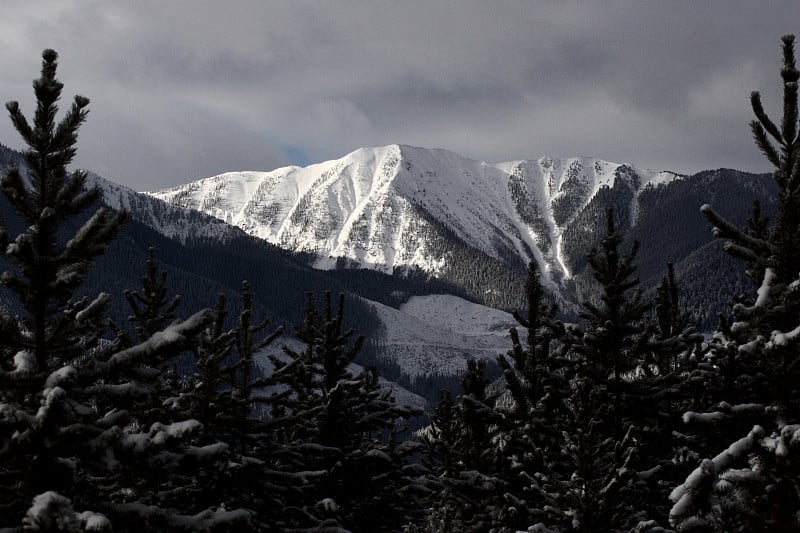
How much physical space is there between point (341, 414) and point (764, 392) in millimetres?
9780

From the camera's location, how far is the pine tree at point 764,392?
7668 mm

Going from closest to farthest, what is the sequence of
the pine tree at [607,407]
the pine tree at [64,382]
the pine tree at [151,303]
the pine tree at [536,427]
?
the pine tree at [64,382]
the pine tree at [607,407]
the pine tree at [536,427]
the pine tree at [151,303]

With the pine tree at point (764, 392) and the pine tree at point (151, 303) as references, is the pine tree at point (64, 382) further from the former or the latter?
the pine tree at point (151, 303)

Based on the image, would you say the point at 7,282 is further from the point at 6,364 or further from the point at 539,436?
the point at 539,436

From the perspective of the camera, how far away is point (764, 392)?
389 inches

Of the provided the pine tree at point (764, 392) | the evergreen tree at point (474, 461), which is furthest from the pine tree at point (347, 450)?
the pine tree at point (764, 392)

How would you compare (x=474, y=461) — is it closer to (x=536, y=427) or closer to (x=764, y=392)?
(x=536, y=427)

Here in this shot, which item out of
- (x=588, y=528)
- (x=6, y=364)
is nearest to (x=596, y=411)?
(x=588, y=528)

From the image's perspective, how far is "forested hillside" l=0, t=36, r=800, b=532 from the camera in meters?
7.09

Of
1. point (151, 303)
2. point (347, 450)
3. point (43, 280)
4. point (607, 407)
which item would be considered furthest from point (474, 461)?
point (43, 280)

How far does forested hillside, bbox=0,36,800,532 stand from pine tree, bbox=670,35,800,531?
0.03 metres

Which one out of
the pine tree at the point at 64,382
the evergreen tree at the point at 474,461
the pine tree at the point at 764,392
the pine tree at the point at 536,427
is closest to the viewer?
the pine tree at the point at 64,382

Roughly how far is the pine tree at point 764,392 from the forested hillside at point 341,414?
0.03 metres

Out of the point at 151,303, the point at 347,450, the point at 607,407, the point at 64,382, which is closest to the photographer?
the point at 64,382
